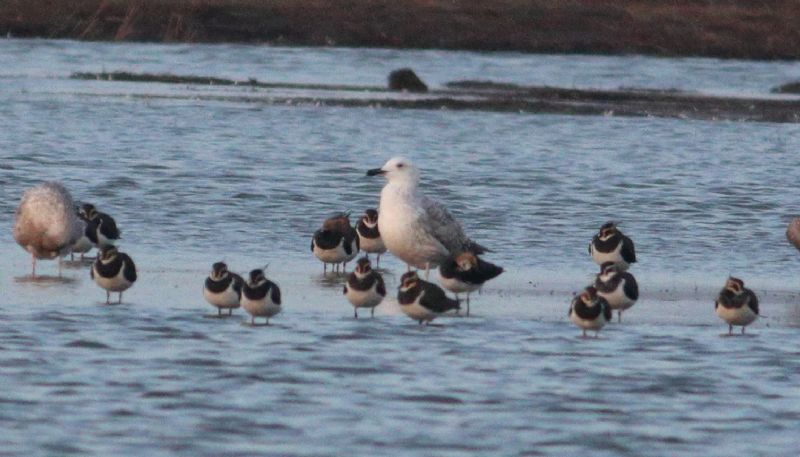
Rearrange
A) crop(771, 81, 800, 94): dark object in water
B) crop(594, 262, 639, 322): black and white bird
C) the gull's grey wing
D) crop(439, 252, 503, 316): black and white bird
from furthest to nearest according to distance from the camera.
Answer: crop(771, 81, 800, 94): dark object in water, the gull's grey wing, crop(439, 252, 503, 316): black and white bird, crop(594, 262, 639, 322): black and white bird

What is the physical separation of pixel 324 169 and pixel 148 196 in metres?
5.09

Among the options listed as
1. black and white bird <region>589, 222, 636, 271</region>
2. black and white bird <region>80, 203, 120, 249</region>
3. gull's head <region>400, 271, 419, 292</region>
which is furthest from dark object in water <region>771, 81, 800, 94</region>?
gull's head <region>400, 271, 419, 292</region>

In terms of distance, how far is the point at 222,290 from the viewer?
15023mm

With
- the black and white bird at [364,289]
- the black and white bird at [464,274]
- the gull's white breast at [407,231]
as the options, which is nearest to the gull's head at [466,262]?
the black and white bird at [464,274]

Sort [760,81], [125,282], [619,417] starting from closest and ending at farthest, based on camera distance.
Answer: [619,417] → [125,282] → [760,81]

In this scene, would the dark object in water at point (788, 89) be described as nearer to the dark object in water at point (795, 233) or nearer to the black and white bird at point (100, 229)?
the dark object in water at point (795, 233)

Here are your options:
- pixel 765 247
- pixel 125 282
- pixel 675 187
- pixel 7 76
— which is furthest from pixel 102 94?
pixel 125 282

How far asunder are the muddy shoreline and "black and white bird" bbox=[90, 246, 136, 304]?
85.0 feet

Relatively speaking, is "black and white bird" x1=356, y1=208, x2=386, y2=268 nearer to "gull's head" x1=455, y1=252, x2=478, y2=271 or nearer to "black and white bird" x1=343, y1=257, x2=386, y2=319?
"gull's head" x1=455, y1=252, x2=478, y2=271

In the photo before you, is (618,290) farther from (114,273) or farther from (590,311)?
(114,273)

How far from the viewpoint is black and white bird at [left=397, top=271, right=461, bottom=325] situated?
1492 centimetres

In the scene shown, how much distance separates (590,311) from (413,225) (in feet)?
11.9

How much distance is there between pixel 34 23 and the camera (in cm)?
6009

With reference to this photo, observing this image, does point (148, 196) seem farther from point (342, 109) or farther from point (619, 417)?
point (342, 109)
